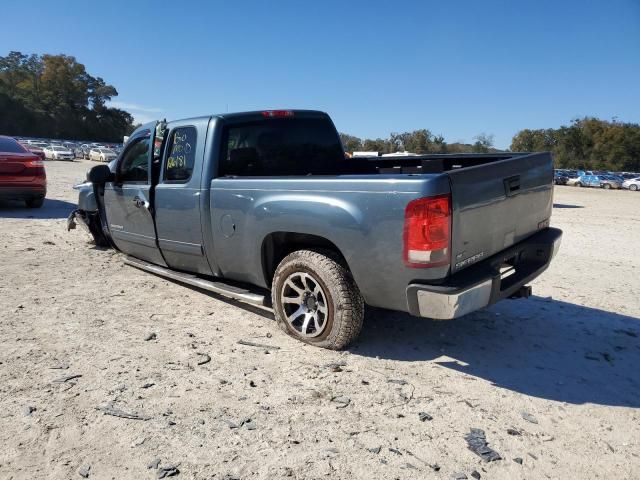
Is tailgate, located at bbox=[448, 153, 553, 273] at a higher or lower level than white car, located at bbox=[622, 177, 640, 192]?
higher

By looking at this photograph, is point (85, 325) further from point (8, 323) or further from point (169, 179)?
point (169, 179)

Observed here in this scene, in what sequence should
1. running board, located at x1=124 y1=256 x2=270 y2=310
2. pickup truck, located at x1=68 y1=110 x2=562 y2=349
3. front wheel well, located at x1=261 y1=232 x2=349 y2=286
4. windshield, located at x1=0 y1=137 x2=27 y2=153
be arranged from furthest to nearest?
1. windshield, located at x1=0 y1=137 x2=27 y2=153
2. running board, located at x1=124 y1=256 x2=270 y2=310
3. front wheel well, located at x1=261 y1=232 x2=349 y2=286
4. pickup truck, located at x1=68 y1=110 x2=562 y2=349

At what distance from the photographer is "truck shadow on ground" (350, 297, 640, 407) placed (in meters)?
3.26

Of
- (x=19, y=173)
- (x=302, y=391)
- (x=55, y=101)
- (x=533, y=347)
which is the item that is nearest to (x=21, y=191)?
(x=19, y=173)

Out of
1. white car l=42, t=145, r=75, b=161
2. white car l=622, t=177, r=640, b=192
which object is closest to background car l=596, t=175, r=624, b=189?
white car l=622, t=177, r=640, b=192

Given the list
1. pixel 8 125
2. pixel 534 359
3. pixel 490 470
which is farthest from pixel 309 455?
pixel 8 125

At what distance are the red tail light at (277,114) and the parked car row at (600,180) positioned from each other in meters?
49.1

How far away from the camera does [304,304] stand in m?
3.78

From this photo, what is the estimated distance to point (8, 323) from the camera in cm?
416

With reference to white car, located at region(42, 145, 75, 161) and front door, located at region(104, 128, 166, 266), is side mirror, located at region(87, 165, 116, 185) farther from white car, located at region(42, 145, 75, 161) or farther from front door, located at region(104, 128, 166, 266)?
white car, located at region(42, 145, 75, 161)

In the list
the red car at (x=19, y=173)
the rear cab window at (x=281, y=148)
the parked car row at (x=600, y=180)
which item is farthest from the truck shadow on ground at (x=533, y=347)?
the parked car row at (x=600, y=180)

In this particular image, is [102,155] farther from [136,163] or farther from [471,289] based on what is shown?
[471,289]

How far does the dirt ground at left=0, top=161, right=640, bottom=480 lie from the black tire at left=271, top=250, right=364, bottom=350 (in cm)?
17

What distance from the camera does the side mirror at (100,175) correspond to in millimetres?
5532
